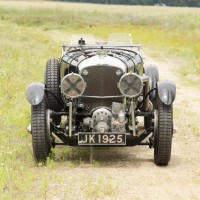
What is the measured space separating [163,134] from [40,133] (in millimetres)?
1604

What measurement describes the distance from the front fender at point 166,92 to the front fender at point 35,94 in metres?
1.59

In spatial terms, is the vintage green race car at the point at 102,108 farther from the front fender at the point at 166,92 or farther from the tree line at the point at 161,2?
the tree line at the point at 161,2

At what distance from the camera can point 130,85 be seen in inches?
331

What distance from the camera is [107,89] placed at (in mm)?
8852

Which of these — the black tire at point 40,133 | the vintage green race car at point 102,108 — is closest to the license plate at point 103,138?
the vintage green race car at point 102,108

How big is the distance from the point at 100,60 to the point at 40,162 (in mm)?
1623

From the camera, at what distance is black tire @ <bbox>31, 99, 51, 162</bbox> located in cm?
Result: 835

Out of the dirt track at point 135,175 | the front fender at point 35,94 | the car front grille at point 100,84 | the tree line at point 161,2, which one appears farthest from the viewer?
the tree line at point 161,2

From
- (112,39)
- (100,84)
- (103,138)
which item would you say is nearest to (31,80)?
(112,39)

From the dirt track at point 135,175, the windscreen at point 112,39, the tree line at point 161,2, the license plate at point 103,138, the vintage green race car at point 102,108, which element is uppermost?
the tree line at point 161,2

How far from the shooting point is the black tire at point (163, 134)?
27.6ft

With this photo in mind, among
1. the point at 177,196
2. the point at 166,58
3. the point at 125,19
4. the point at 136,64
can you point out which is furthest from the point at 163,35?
the point at 177,196

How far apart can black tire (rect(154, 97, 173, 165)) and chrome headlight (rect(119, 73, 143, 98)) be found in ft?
1.37

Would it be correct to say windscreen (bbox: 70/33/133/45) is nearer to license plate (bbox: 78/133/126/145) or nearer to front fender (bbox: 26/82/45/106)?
front fender (bbox: 26/82/45/106)
